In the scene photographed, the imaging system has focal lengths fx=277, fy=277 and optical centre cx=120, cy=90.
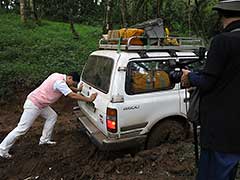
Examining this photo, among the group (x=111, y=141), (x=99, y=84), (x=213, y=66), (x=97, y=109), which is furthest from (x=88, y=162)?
(x=213, y=66)

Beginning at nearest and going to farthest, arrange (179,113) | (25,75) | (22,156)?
(179,113) < (22,156) < (25,75)

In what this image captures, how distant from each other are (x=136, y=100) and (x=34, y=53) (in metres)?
7.00

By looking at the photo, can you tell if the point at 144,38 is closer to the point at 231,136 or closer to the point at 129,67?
the point at 129,67

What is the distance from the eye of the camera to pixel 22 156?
4816 mm

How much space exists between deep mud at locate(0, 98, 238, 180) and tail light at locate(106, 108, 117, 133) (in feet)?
1.61

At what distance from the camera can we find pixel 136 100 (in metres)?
4.14

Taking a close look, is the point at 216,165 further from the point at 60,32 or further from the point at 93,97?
the point at 60,32

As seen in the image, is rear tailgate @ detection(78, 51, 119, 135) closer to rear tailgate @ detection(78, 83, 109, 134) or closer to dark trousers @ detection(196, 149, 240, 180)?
rear tailgate @ detection(78, 83, 109, 134)

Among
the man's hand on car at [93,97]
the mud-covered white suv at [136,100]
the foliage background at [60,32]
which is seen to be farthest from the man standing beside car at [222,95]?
the foliage background at [60,32]

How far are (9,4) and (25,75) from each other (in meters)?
14.4

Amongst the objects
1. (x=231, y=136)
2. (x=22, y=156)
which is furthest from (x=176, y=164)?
(x=22, y=156)

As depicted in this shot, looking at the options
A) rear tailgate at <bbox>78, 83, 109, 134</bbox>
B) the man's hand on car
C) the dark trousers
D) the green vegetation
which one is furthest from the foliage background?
the dark trousers

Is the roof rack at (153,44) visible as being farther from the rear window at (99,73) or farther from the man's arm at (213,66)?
the man's arm at (213,66)

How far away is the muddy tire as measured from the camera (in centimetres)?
447
